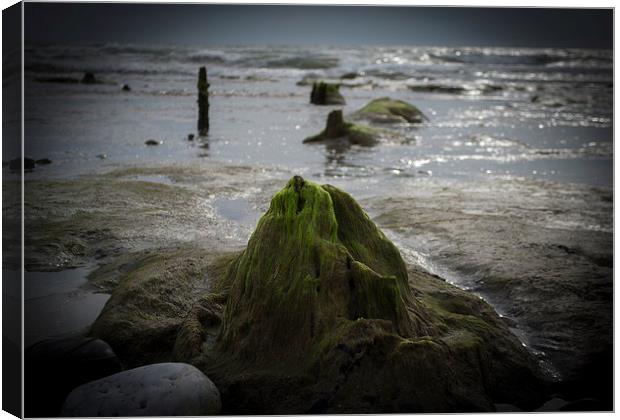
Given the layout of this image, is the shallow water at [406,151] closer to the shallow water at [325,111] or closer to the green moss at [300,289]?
the shallow water at [325,111]

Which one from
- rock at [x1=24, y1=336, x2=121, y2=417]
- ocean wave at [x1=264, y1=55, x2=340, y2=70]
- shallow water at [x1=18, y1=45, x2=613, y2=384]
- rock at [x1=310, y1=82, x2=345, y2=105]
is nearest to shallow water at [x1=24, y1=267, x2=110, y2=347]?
shallow water at [x1=18, y1=45, x2=613, y2=384]

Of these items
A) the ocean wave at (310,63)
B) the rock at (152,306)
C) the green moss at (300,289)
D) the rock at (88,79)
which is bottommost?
the rock at (152,306)

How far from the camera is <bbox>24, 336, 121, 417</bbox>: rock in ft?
15.0

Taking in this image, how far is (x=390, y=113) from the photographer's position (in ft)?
67.1

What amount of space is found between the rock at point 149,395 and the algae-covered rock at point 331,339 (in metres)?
0.21

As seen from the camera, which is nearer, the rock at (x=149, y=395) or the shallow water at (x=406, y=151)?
the rock at (x=149, y=395)

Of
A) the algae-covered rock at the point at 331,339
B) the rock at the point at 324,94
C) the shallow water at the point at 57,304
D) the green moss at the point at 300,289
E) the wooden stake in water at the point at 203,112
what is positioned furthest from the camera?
the rock at the point at 324,94

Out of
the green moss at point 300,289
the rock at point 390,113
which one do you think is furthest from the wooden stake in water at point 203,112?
the green moss at point 300,289

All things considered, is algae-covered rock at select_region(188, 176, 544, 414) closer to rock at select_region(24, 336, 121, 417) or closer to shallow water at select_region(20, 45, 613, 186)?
rock at select_region(24, 336, 121, 417)

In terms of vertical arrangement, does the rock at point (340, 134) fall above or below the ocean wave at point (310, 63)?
below

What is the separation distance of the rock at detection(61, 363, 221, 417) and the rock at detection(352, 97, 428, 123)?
1614 centimetres

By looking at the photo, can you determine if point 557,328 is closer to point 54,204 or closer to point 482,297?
point 482,297

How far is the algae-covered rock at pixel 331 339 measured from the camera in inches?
177

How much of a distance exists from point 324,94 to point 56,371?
67.4ft
